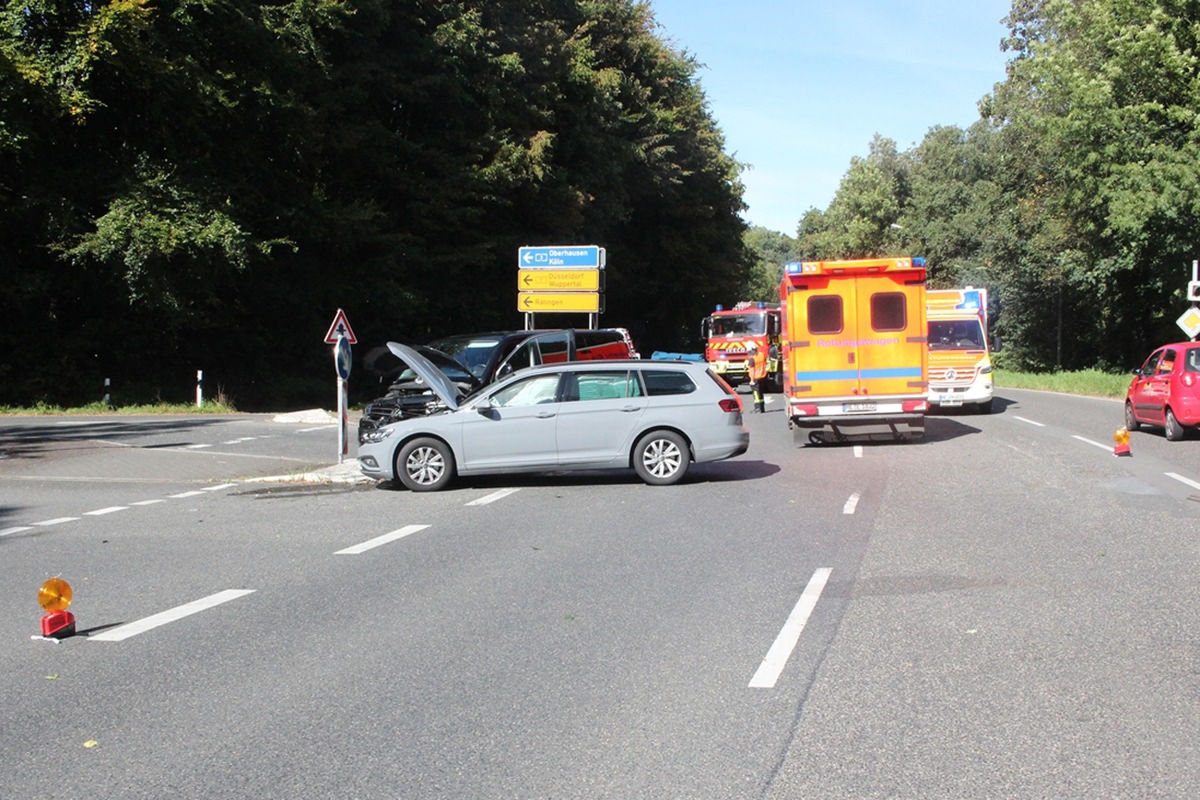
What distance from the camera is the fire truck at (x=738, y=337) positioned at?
1516 inches

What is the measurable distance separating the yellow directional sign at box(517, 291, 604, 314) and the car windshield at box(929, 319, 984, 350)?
10.1m

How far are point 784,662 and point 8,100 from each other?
2484 cm

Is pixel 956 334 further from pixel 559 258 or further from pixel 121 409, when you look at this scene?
pixel 121 409

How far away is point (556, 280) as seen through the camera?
33375 millimetres

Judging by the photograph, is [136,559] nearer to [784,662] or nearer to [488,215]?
[784,662]

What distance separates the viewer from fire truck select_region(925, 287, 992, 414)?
2595 cm

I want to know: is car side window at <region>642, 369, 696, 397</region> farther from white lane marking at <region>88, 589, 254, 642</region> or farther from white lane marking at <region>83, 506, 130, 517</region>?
white lane marking at <region>88, 589, 254, 642</region>

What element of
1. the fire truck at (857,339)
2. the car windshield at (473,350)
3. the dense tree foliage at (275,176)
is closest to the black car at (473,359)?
the car windshield at (473,350)

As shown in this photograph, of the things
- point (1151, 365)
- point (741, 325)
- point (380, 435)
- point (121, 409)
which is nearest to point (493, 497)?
point (380, 435)

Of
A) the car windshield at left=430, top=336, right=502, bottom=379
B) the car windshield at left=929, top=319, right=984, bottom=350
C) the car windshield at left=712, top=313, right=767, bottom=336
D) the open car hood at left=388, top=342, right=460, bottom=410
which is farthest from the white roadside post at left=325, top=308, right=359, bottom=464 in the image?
the car windshield at left=712, top=313, right=767, bottom=336

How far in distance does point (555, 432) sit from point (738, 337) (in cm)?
2516

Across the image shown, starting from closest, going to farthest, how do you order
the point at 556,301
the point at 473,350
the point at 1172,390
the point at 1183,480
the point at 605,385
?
1. the point at 1183,480
2. the point at 605,385
3. the point at 1172,390
4. the point at 473,350
5. the point at 556,301

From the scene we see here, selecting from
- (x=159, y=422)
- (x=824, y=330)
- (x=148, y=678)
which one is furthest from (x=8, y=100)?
(x=148, y=678)

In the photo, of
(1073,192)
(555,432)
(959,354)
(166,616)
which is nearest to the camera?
(166,616)
